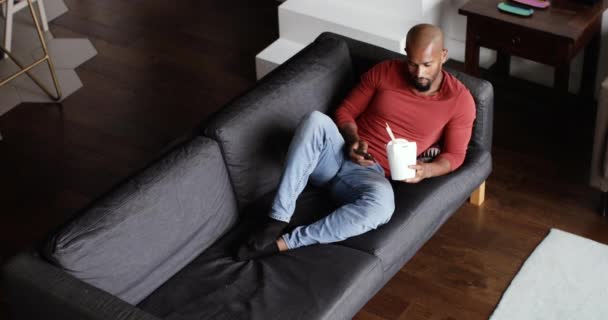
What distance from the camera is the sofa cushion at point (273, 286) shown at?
2801 millimetres

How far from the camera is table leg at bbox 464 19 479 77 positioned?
401cm

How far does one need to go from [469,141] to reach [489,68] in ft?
4.14

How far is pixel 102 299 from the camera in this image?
8.55 feet

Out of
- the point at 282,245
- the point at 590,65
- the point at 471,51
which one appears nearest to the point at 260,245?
the point at 282,245

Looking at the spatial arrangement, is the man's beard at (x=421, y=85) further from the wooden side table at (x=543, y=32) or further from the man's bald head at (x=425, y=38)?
the wooden side table at (x=543, y=32)

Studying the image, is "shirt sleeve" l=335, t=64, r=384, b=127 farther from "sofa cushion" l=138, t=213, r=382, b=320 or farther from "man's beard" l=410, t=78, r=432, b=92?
"sofa cushion" l=138, t=213, r=382, b=320

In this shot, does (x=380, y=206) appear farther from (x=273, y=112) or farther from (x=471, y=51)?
(x=471, y=51)

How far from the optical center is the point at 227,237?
125 inches

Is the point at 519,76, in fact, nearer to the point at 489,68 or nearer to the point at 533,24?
the point at 489,68

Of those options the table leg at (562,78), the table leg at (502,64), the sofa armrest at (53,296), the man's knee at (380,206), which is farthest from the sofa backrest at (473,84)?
the sofa armrest at (53,296)

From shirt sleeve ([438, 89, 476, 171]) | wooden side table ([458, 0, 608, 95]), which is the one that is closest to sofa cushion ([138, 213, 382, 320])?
shirt sleeve ([438, 89, 476, 171])

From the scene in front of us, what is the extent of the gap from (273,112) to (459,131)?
2.31 feet


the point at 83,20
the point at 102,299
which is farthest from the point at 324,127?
the point at 83,20

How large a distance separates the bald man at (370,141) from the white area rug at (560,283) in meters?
0.53
